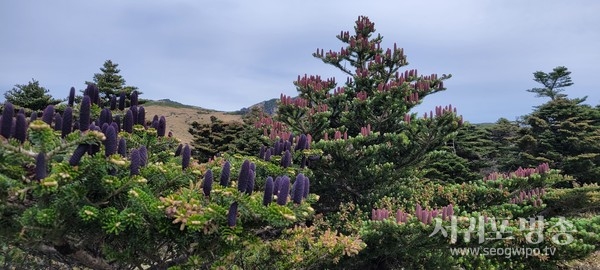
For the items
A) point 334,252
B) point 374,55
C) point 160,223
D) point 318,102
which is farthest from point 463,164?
point 160,223

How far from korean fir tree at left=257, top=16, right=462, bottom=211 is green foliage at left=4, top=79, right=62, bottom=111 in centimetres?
1658

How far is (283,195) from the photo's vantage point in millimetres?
3184

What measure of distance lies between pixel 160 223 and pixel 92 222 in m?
0.54

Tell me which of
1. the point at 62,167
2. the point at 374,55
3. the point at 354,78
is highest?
the point at 374,55

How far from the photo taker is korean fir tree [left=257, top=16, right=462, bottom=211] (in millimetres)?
7984

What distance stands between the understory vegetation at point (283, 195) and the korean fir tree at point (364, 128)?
37 millimetres

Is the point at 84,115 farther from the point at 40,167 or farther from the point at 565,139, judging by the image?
the point at 565,139

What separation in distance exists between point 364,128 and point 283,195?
193 inches

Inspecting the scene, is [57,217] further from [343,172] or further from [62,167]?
[343,172]

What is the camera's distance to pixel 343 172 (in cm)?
855

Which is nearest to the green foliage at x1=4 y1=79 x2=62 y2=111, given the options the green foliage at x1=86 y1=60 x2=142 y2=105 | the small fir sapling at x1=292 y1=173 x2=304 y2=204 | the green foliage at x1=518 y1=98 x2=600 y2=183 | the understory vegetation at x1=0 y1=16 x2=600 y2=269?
the green foliage at x1=86 y1=60 x2=142 y2=105

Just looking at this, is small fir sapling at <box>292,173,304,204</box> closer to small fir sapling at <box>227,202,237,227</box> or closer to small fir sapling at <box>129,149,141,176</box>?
small fir sapling at <box>227,202,237,227</box>

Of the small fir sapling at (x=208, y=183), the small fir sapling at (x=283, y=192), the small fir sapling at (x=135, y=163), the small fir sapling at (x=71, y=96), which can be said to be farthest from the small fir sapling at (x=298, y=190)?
the small fir sapling at (x=71, y=96)

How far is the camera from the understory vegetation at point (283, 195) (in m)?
2.99
